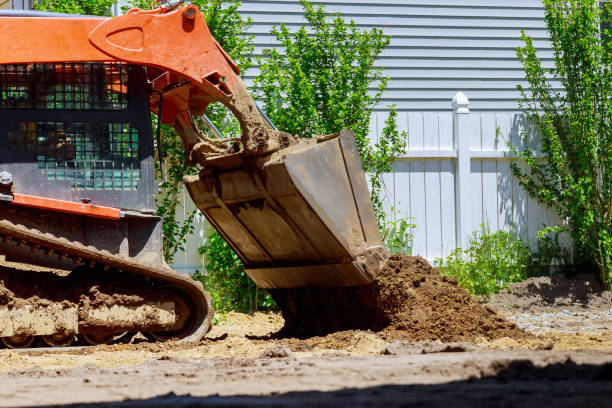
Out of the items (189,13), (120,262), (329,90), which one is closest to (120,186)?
(120,262)

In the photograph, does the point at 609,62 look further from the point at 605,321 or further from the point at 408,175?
the point at 605,321

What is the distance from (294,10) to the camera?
1161cm

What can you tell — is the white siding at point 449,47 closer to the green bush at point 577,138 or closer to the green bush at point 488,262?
the green bush at point 577,138

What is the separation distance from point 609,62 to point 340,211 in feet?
17.6

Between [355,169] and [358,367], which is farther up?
[355,169]

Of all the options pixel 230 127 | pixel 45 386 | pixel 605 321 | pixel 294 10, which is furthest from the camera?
pixel 294 10

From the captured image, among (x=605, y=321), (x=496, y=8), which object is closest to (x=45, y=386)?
(x=605, y=321)

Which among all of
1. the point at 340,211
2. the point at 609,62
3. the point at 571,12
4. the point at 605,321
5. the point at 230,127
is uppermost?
the point at 571,12

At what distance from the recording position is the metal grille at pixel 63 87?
6652mm

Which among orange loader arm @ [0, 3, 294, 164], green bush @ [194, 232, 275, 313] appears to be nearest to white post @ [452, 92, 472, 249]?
green bush @ [194, 232, 275, 313]

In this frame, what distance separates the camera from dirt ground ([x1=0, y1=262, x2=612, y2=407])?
137 inches

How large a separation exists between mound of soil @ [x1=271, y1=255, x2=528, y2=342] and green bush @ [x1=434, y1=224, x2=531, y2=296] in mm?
3035

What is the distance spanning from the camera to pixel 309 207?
21.1 feet

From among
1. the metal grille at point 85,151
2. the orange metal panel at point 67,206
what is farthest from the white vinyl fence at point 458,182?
the orange metal panel at point 67,206
